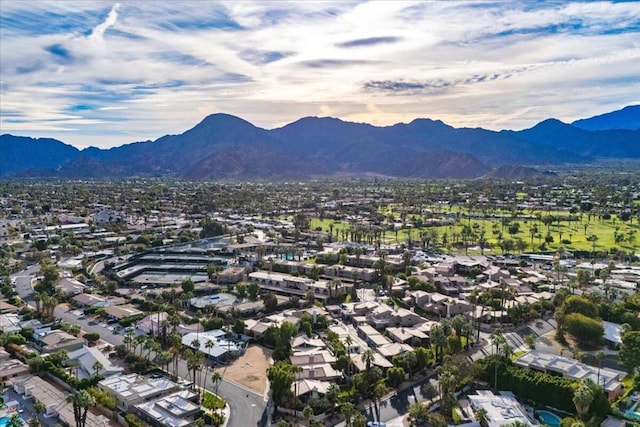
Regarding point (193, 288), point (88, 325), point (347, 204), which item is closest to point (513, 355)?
point (193, 288)

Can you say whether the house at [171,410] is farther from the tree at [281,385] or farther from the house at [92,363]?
the house at [92,363]

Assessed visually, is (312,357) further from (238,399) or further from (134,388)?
(134,388)

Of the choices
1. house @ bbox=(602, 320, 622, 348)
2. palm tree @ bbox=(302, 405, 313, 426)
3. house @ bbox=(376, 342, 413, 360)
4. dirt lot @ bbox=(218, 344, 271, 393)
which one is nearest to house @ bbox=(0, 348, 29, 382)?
dirt lot @ bbox=(218, 344, 271, 393)

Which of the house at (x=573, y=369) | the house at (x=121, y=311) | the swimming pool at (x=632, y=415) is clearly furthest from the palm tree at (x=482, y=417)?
the house at (x=121, y=311)

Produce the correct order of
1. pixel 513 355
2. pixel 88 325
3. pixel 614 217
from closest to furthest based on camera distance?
pixel 513 355, pixel 88 325, pixel 614 217

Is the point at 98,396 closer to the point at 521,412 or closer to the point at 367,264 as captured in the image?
the point at 521,412

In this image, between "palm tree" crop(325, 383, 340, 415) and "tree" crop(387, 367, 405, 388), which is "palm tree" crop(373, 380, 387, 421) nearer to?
"tree" crop(387, 367, 405, 388)
